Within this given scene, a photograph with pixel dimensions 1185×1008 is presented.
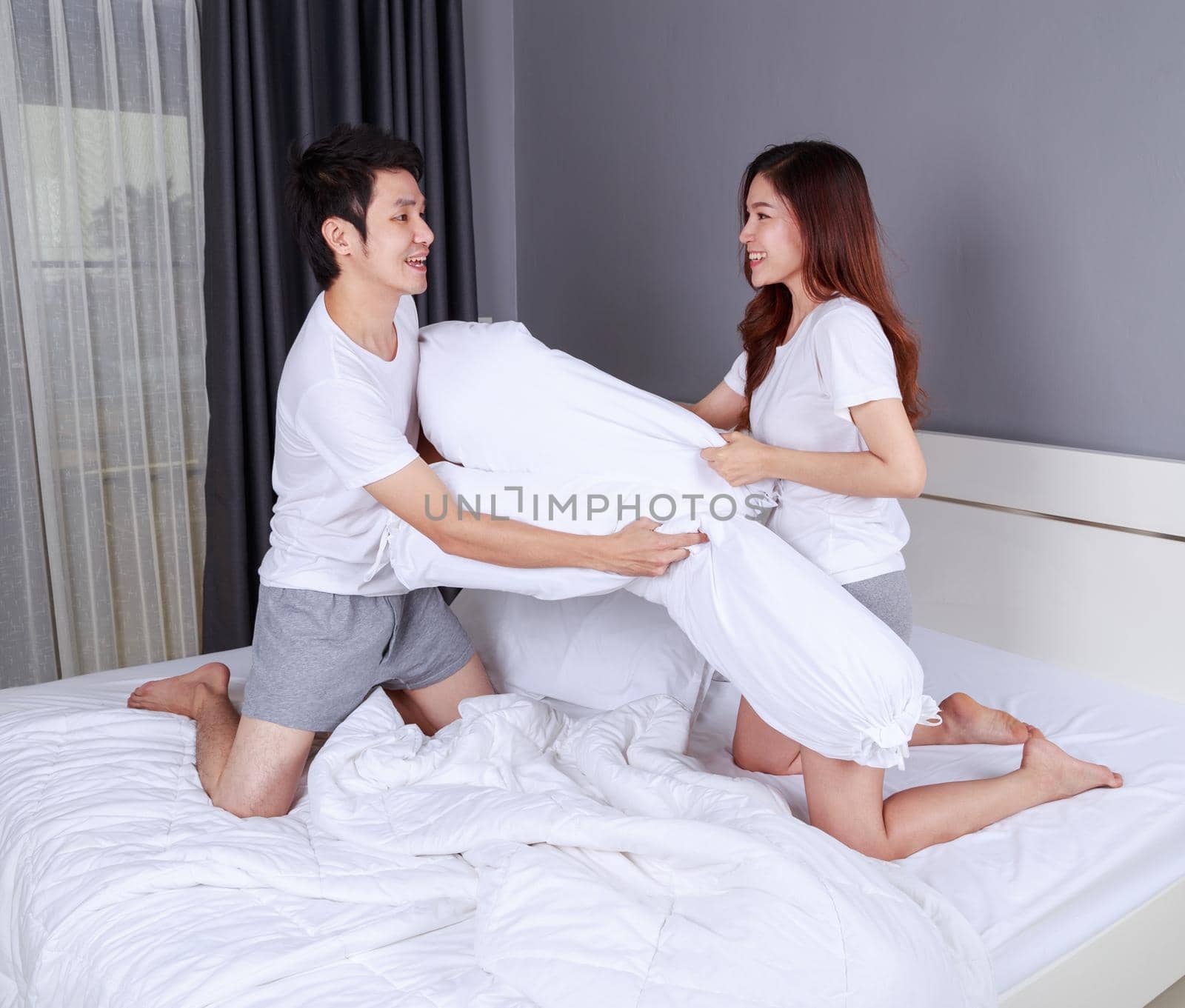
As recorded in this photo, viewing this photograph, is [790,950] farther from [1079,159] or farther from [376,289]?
[1079,159]

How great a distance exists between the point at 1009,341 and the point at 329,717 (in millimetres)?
1493

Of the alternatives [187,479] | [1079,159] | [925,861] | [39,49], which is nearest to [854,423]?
[925,861]

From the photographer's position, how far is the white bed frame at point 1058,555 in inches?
73.5

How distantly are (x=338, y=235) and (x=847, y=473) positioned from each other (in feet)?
2.90

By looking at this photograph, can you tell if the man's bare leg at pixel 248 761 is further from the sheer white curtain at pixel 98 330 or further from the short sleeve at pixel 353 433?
the sheer white curtain at pixel 98 330

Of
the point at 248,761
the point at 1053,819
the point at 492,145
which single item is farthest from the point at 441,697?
the point at 492,145

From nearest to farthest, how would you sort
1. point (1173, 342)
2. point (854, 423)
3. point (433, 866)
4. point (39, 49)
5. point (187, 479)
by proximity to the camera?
point (433, 866)
point (854, 423)
point (1173, 342)
point (39, 49)
point (187, 479)

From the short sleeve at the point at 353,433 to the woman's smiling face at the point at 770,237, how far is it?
24.0 inches

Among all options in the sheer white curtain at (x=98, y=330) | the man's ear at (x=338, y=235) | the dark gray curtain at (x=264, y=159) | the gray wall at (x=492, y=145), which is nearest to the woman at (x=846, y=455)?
the man's ear at (x=338, y=235)

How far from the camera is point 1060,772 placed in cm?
151

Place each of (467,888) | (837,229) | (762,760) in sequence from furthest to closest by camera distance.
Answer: (762,760)
(837,229)
(467,888)

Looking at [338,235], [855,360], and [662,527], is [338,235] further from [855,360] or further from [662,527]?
[855,360]

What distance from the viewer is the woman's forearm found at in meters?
1.44

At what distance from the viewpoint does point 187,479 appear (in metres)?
2.94
